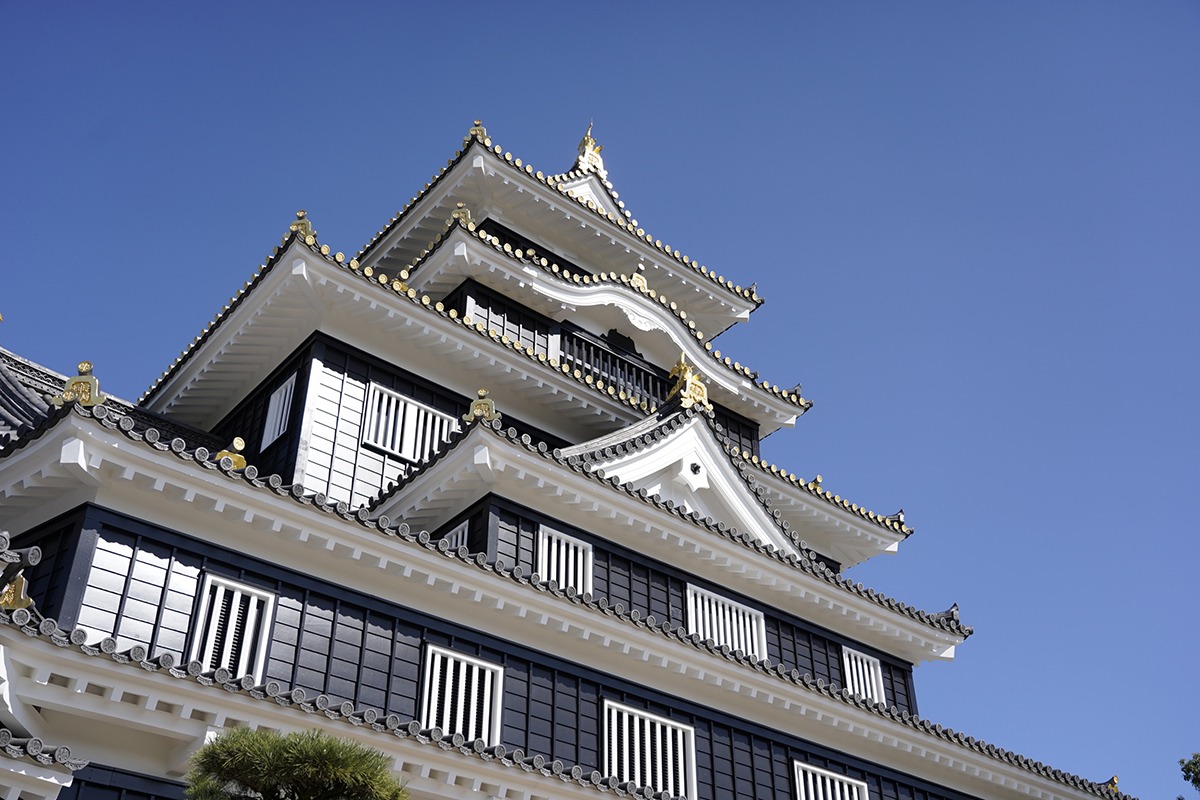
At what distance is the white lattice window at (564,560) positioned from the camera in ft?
60.4

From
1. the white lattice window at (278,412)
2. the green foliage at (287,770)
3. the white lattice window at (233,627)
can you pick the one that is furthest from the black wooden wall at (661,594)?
the green foliage at (287,770)

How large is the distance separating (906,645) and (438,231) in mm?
14607

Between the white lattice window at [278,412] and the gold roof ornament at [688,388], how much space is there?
781cm

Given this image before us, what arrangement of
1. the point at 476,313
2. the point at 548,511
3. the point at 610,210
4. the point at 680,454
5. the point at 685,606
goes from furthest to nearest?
1. the point at 610,210
2. the point at 476,313
3. the point at 680,454
4. the point at 685,606
5. the point at 548,511

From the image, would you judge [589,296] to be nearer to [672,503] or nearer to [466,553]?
[672,503]

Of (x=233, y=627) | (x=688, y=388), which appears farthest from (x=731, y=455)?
(x=233, y=627)

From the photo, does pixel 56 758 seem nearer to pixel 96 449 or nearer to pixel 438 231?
pixel 96 449

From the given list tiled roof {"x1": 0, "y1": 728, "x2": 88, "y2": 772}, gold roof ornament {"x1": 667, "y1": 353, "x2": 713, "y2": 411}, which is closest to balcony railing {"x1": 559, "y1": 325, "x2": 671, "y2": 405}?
gold roof ornament {"x1": 667, "y1": 353, "x2": 713, "y2": 411}

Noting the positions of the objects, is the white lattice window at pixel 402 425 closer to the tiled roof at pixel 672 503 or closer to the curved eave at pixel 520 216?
the tiled roof at pixel 672 503

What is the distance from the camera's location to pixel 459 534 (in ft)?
60.4

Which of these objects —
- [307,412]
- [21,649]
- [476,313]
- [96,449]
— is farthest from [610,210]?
[21,649]

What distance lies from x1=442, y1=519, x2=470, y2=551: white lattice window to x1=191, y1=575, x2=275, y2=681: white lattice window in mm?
4342

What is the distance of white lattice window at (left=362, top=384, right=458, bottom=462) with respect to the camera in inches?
790

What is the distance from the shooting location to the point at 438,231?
2792 cm
